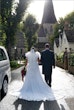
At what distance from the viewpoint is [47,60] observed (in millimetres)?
12250

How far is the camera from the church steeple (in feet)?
364

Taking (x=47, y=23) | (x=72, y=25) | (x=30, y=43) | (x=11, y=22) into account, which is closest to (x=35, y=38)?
(x=30, y=43)

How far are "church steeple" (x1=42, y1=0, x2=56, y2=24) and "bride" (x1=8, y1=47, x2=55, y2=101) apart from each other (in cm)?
9997

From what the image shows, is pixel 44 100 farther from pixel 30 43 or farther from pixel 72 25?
pixel 72 25

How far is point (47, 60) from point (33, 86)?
5.20ft

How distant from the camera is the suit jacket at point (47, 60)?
40.0 ft

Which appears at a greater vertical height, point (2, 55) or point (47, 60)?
point (2, 55)

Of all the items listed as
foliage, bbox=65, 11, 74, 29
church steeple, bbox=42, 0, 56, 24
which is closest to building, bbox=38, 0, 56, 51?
church steeple, bbox=42, 0, 56, 24

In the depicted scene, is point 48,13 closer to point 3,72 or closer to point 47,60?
point 47,60

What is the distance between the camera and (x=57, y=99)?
10055mm

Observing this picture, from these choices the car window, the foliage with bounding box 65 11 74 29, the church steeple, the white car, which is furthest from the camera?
the church steeple

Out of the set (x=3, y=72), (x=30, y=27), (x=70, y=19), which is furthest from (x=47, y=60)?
(x=70, y=19)

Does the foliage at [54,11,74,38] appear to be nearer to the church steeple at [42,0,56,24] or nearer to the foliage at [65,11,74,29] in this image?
the foliage at [65,11,74,29]

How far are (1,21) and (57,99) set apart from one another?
90.3 ft
